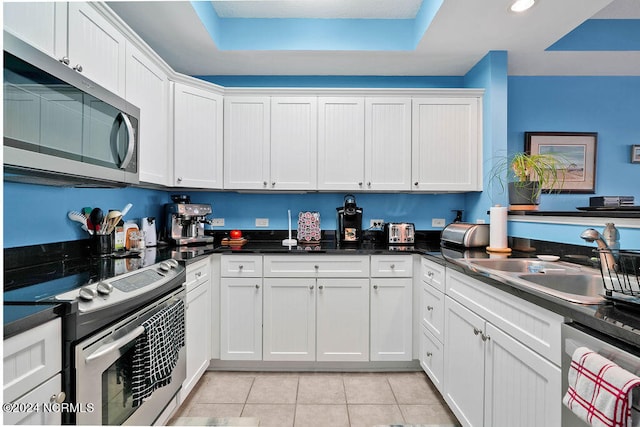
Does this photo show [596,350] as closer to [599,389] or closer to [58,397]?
[599,389]

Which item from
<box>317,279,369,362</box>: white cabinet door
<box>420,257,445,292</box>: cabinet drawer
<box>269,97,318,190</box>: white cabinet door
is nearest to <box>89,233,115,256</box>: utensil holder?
<box>269,97,318,190</box>: white cabinet door

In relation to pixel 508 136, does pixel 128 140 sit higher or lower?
lower

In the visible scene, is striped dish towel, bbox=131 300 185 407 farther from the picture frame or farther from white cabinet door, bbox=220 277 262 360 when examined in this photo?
the picture frame

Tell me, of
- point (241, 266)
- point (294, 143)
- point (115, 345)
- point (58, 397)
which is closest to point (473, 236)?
point (294, 143)

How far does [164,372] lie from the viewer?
148 centimetres

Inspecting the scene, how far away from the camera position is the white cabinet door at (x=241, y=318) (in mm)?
2375

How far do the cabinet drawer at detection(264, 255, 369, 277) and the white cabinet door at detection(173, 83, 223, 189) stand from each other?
856mm

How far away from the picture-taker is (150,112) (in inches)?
85.5

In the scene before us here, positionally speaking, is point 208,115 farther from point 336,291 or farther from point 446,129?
point 446,129

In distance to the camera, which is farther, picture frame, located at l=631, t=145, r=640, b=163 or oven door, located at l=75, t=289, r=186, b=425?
picture frame, located at l=631, t=145, r=640, b=163

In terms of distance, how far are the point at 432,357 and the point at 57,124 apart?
7.66ft

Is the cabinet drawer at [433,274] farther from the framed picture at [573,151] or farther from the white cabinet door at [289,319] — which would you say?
the framed picture at [573,151]

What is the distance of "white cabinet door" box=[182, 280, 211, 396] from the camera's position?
1.99 meters

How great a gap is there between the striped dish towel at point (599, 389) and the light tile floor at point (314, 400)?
1.20m
